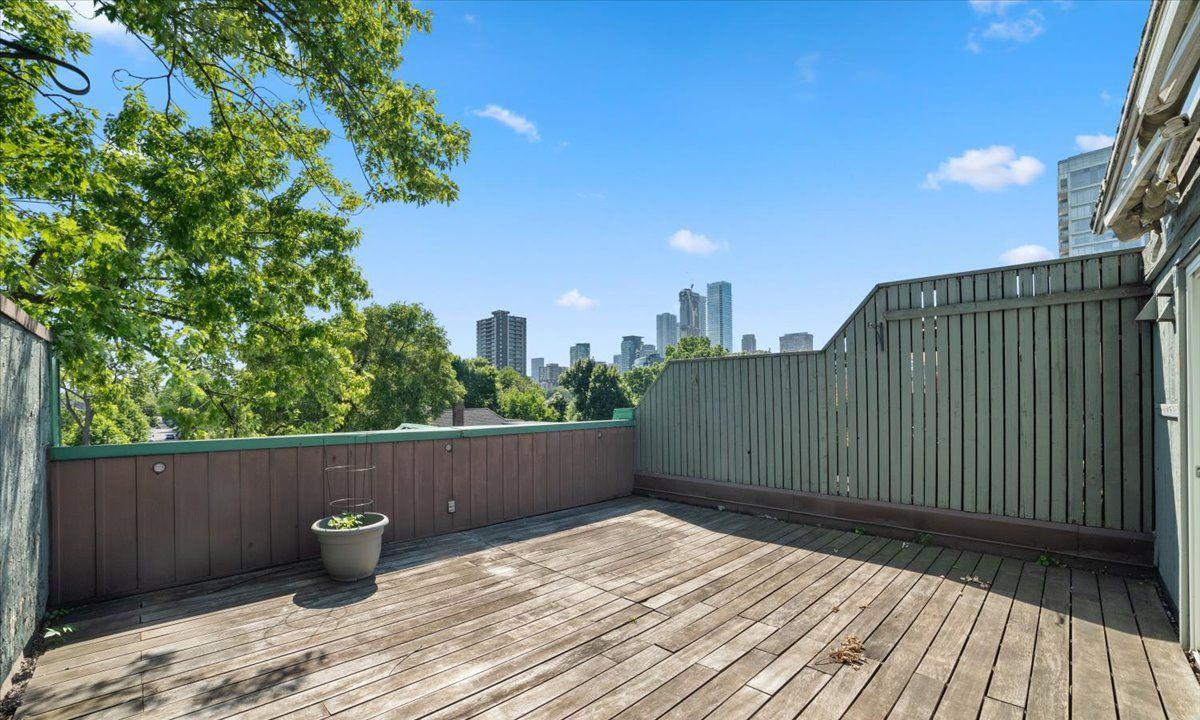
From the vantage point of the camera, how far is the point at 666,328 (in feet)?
464

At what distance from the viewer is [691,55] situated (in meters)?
6.40

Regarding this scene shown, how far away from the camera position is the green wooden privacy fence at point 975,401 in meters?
3.50

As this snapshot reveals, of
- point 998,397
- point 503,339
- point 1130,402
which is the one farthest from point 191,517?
point 503,339

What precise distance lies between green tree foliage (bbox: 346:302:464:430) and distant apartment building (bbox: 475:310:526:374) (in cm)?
6974

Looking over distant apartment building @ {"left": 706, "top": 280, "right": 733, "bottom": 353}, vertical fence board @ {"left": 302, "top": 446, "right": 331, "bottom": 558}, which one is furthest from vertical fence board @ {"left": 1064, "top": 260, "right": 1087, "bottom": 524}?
distant apartment building @ {"left": 706, "top": 280, "right": 733, "bottom": 353}

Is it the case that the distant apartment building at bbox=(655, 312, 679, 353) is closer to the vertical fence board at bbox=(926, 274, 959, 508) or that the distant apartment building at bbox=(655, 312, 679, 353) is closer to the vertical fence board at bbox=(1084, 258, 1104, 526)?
the vertical fence board at bbox=(926, 274, 959, 508)

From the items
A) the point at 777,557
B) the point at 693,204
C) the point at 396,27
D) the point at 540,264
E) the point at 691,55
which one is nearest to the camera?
the point at 777,557

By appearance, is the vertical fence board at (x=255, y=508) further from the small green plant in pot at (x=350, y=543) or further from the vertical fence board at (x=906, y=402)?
the vertical fence board at (x=906, y=402)

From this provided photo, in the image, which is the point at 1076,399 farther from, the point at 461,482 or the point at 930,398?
the point at 461,482

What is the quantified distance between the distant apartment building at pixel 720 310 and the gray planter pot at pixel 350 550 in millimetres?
134458

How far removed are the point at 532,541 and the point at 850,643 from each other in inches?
108

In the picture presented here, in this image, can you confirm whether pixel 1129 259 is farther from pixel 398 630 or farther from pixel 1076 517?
pixel 398 630

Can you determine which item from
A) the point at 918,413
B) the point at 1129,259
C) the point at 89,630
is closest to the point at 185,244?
the point at 89,630

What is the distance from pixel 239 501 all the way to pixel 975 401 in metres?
5.99
